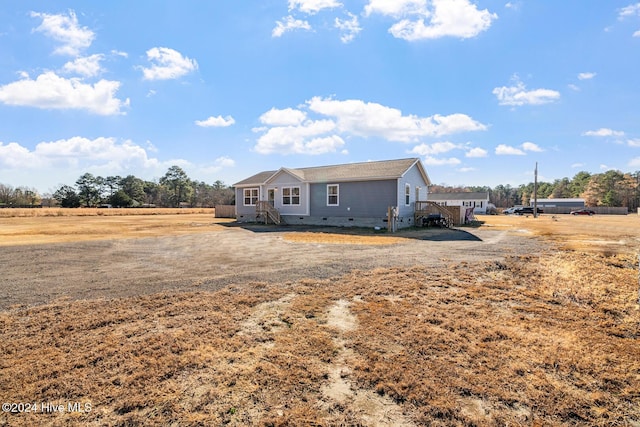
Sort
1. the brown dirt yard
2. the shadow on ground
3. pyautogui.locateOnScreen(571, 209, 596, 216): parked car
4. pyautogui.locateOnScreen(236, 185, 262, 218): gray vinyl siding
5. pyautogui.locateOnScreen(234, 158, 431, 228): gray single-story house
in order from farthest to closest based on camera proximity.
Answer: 1. pyautogui.locateOnScreen(571, 209, 596, 216): parked car
2. pyautogui.locateOnScreen(236, 185, 262, 218): gray vinyl siding
3. pyautogui.locateOnScreen(234, 158, 431, 228): gray single-story house
4. the shadow on ground
5. the brown dirt yard

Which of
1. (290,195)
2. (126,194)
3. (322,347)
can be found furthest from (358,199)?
(126,194)

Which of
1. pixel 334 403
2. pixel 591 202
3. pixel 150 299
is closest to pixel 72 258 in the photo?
pixel 150 299

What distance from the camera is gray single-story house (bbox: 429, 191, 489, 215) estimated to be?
55594mm

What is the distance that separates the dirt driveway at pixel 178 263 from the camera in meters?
6.22

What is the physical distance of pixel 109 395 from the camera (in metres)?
2.78

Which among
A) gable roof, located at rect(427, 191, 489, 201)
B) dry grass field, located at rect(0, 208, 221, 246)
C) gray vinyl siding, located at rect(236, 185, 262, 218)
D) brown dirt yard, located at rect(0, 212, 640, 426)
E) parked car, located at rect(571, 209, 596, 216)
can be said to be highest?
gable roof, located at rect(427, 191, 489, 201)

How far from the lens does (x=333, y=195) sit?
2159 centimetres

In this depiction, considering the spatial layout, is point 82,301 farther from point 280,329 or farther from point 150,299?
point 280,329

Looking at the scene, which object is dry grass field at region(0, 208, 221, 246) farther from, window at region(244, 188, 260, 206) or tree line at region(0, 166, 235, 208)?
tree line at region(0, 166, 235, 208)

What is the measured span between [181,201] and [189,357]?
3484 inches

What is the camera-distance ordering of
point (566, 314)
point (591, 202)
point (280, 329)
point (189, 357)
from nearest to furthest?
point (189, 357) < point (280, 329) < point (566, 314) < point (591, 202)

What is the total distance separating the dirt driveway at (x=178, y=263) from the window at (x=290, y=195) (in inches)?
440

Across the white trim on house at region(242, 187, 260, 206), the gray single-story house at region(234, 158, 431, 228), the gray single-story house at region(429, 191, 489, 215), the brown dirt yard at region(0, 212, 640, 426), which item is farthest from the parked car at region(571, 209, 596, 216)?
the brown dirt yard at region(0, 212, 640, 426)

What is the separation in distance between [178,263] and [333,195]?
554 inches
